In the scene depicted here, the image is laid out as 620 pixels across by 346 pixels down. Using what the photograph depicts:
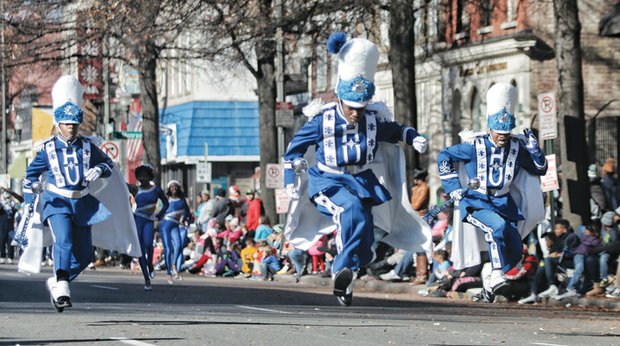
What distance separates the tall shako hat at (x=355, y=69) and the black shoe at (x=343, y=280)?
4.97 ft

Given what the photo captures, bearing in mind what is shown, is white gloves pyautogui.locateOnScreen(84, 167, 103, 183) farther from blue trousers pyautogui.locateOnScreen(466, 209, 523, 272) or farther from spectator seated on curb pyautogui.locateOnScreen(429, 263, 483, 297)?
spectator seated on curb pyautogui.locateOnScreen(429, 263, 483, 297)

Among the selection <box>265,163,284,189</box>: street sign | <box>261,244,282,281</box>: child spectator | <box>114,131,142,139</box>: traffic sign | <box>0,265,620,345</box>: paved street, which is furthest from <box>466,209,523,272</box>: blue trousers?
<box>114,131,142,139</box>: traffic sign

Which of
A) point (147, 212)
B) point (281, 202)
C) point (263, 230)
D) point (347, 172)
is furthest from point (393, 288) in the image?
point (347, 172)

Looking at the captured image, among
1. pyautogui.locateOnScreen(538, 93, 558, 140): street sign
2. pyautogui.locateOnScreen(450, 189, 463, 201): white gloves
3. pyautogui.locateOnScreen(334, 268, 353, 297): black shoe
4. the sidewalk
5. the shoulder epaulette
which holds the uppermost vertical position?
pyautogui.locateOnScreen(538, 93, 558, 140): street sign

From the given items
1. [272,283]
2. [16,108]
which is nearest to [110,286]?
[272,283]

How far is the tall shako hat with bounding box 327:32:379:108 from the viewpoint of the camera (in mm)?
14836

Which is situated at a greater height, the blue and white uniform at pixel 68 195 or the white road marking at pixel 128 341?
the blue and white uniform at pixel 68 195

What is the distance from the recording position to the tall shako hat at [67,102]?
1680 centimetres

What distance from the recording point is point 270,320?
17.8 m

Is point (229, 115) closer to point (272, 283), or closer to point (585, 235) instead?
point (272, 283)

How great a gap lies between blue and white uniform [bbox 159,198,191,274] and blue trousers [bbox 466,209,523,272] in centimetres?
1201

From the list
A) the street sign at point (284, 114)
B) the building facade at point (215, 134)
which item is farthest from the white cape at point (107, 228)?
the building facade at point (215, 134)

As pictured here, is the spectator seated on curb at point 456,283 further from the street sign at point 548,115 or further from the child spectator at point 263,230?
the child spectator at point 263,230

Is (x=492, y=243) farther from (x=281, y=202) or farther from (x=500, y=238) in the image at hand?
(x=281, y=202)
